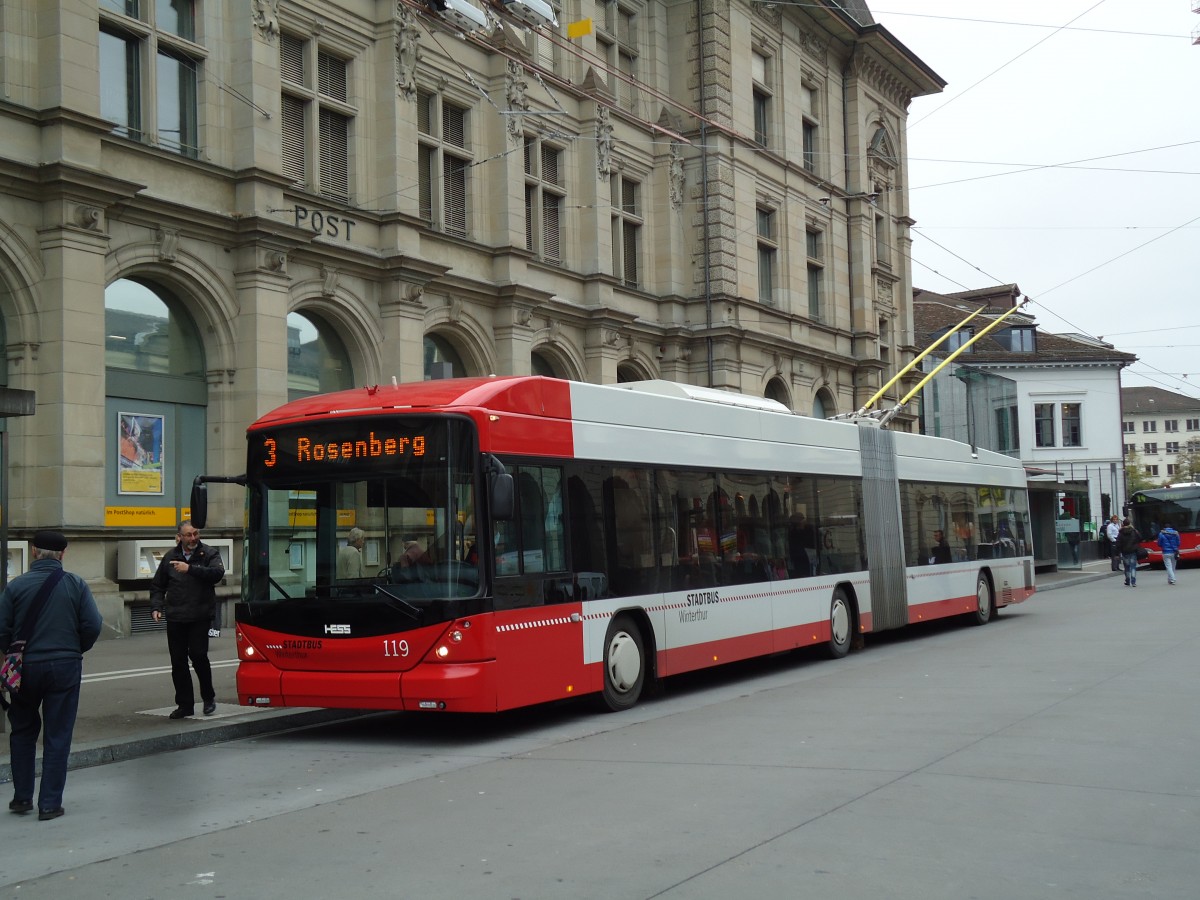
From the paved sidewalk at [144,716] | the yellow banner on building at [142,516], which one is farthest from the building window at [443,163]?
the paved sidewalk at [144,716]

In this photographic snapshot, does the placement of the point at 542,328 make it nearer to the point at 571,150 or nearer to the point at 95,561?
the point at 571,150

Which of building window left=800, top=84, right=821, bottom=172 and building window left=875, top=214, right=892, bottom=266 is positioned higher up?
building window left=800, top=84, right=821, bottom=172

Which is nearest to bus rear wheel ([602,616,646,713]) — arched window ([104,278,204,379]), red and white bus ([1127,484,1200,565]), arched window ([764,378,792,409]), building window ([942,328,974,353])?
arched window ([104,278,204,379])

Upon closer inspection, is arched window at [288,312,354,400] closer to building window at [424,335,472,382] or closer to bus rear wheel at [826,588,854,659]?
building window at [424,335,472,382]

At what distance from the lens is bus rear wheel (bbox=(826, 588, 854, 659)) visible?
16922 mm

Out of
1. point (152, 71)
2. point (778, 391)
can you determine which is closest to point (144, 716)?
point (152, 71)

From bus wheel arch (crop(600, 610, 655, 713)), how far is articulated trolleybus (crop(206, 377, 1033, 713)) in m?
0.03

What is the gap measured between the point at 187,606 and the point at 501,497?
134 inches

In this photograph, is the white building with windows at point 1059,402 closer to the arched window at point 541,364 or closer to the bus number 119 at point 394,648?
the arched window at point 541,364

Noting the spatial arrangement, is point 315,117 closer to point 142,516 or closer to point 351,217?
point 351,217

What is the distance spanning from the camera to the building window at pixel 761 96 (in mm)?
37062

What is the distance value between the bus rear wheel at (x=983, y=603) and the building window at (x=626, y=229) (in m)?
12.7

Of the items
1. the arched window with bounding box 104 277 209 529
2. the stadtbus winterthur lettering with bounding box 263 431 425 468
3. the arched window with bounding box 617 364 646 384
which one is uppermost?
the arched window with bounding box 617 364 646 384

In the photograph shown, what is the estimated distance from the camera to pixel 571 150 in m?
30.0
